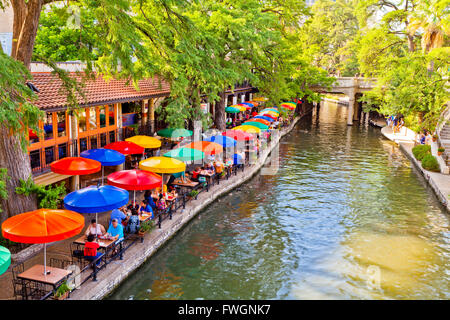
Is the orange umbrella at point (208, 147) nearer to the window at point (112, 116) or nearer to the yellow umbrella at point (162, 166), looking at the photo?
the yellow umbrella at point (162, 166)

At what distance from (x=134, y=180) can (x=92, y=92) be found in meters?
7.50

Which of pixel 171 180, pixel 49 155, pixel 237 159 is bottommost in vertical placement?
pixel 171 180

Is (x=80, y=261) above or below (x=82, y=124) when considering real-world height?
below

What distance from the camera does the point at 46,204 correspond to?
14031 mm

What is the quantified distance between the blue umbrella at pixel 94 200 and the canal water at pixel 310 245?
8.45 feet

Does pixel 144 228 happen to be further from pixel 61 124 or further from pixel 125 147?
pixel 61 124

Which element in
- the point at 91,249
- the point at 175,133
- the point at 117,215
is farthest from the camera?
the point at 175,133

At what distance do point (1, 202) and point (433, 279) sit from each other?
15.0 meters

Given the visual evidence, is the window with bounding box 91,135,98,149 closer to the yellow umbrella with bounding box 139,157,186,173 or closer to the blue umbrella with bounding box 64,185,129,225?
the yellow umbrella with bounding box 139,157,186,173

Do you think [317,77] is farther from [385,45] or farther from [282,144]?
[282,144]

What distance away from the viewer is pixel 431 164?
28547 mm

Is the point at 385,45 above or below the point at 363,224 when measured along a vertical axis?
above

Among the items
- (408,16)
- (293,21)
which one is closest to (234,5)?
(293,21)

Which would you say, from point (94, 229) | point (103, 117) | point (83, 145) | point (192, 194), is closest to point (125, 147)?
point (83, 145)
